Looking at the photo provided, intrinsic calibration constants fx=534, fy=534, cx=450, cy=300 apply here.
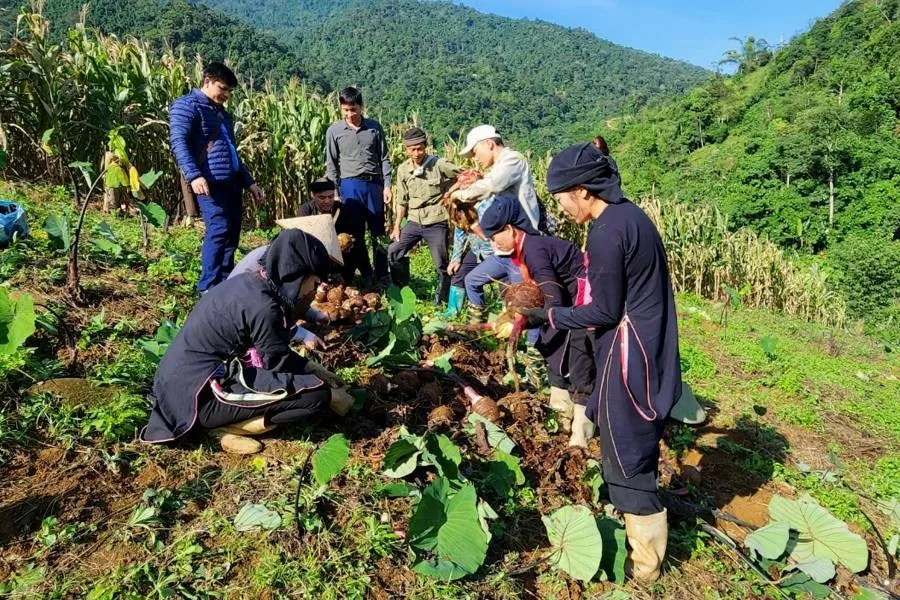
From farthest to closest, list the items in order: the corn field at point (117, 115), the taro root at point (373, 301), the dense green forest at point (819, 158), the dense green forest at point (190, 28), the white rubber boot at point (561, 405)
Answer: the dense green forest at point (190, 28), the dense green forest at point (819, 158), the corn field at point (117, 115), the taro root at point (373, 301), the white rubber boot at point (561, 405)

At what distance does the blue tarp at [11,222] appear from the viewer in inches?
160

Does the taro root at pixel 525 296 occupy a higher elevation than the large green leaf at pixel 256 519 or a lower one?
higher

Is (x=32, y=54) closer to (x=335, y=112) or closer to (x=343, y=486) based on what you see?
(x=335, y=112)

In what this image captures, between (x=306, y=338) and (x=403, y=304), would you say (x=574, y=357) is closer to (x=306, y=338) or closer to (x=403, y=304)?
(x=403, y=304)

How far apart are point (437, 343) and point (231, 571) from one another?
2.22m

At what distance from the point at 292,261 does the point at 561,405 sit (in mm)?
1978

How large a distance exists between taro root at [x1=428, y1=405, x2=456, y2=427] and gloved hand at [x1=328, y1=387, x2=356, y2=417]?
0.46 metres

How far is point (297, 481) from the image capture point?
8.45ft

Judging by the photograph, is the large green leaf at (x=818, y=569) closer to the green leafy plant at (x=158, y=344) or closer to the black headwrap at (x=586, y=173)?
the black headwrap at (x=586, y=173)

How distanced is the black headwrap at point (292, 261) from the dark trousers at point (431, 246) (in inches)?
106

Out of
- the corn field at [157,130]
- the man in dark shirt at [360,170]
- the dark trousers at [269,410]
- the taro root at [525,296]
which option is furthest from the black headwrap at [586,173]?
→ the corn field at [157,130]

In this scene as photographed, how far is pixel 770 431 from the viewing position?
407 centimetres

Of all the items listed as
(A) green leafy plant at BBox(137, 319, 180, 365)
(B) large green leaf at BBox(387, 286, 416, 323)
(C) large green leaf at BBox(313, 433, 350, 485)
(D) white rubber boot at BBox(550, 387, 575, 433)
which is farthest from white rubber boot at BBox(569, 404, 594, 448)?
(A) green leafy plant at BBox(137, 319, 180, 365)

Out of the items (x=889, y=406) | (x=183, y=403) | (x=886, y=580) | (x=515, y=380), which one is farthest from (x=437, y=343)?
(x=889, y=406)
